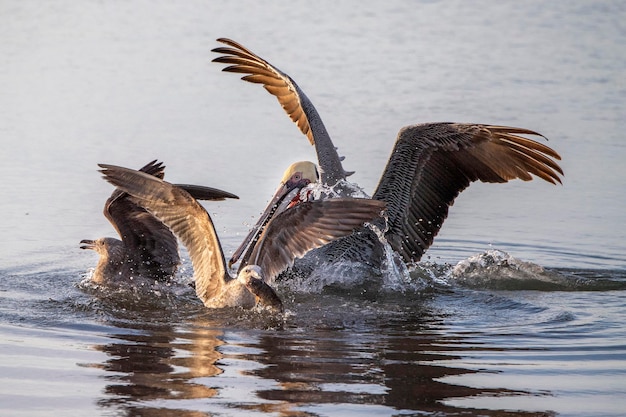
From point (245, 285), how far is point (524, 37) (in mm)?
9858

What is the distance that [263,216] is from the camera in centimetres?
979

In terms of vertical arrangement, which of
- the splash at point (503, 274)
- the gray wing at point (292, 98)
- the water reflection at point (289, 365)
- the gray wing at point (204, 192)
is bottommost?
the water reflection at point (289, 365)

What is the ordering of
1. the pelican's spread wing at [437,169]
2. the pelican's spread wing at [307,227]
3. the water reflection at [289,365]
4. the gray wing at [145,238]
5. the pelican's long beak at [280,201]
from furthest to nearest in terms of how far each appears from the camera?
the pelican's long beak at [280,201] < the pelican's spread wing at [437,169] < the gray wing at [145,238] < the pelican's spread wing at [307,227] < the water reflection at [289,365]

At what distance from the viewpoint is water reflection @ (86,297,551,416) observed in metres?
5.73

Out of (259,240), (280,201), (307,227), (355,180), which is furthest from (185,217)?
(355,180)

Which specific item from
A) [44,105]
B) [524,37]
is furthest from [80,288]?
[524,37]

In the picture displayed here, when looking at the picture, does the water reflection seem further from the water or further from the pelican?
the pelican

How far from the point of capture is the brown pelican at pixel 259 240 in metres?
7.86

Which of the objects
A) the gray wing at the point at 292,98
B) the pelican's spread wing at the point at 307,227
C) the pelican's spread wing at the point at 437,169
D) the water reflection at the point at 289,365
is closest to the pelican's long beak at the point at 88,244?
the water reflection at the point at 289,365

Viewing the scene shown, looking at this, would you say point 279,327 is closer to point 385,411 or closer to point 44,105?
point 385,411

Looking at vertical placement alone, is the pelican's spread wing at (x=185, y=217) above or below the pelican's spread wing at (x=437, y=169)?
below

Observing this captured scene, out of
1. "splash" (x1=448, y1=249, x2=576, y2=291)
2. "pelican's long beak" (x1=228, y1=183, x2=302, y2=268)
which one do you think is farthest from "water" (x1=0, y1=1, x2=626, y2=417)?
"pelican's long beak" (x1=228, y1=183, x2=302, y2=268)

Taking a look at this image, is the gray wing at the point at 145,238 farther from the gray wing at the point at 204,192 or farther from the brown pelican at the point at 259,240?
the brown pelican at the point at 259,240

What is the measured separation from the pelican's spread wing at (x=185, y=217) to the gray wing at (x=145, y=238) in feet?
2.08
